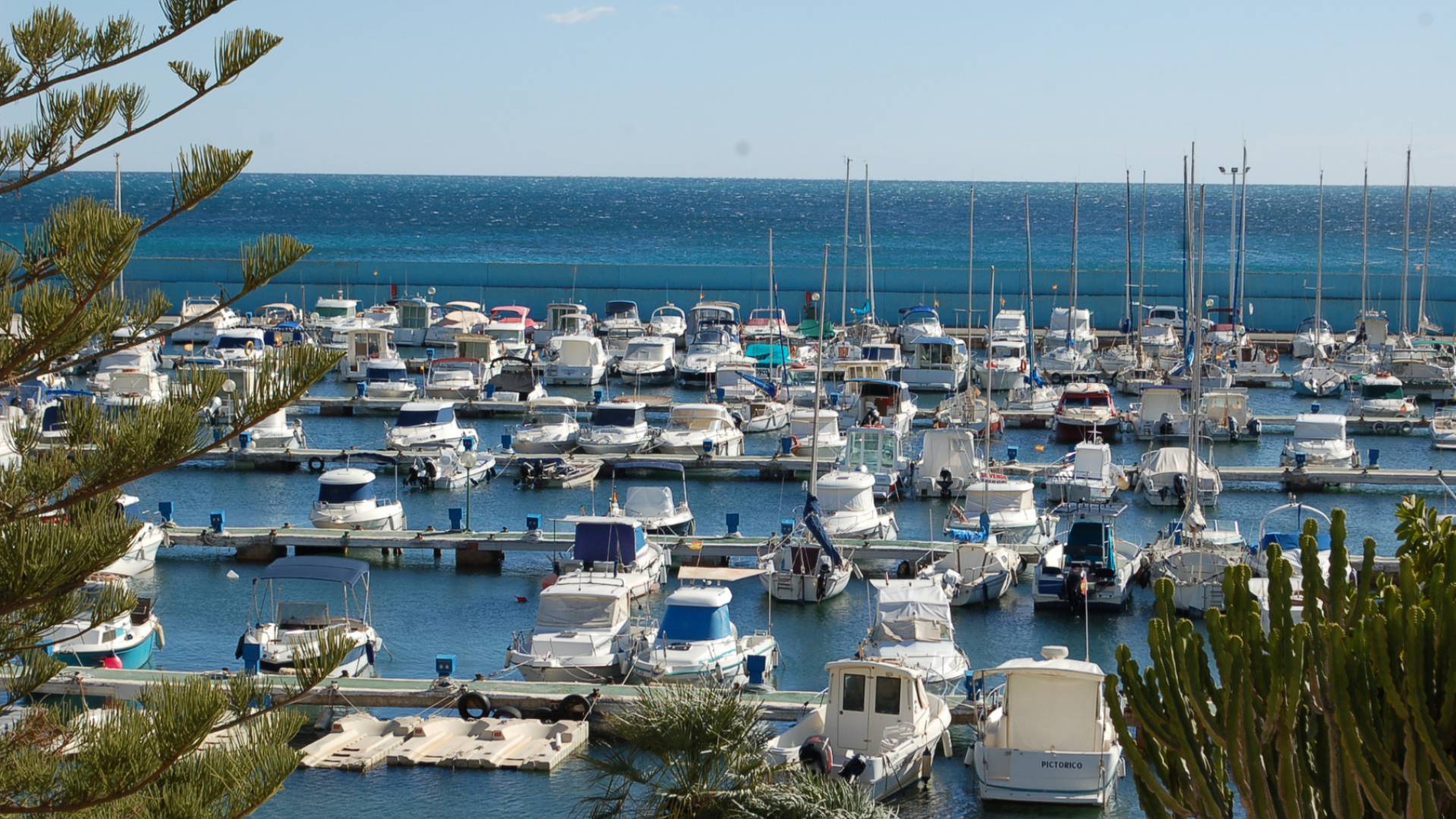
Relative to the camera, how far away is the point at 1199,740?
12953 mm

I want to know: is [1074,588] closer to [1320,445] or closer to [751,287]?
[1320,445]

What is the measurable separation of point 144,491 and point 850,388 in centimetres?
1766

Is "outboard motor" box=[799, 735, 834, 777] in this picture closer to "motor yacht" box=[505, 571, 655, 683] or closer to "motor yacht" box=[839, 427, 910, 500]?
"motor yacht" box=[505, 571, 655, 683]

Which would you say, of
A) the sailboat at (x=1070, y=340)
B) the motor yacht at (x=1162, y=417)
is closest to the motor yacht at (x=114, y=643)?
the motor yacht at (x=1162, y=417)

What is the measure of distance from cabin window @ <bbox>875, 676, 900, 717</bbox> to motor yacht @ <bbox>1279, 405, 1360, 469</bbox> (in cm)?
2276

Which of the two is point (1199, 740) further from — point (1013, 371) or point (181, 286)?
point (181, 286)

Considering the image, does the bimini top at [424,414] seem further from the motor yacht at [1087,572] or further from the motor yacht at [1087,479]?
the motor yacht at [1087,572]

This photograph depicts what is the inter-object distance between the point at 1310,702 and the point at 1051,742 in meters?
8.55

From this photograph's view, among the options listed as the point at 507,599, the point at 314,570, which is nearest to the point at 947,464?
the point at 507,599

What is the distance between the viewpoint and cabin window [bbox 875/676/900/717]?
21.3 meters

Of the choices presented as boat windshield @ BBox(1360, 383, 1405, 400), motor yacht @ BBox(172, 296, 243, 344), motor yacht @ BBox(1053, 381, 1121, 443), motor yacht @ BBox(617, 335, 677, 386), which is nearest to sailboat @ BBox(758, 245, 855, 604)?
motor yacht @ BBox(1053, 381, 1121, 443)

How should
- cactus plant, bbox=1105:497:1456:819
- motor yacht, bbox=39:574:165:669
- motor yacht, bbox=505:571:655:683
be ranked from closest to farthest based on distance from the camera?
cactus plant, bbox=1105:497:1456:819, motor yacht, bbox=505:571:655:683, motor yacht, bbox=39:574:165:669

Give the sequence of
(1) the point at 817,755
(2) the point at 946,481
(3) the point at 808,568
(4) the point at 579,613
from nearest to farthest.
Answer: (1) the point at 817,755
(4) the point at 579,613
(3) the point at 808,568
(2) the point at 946,481

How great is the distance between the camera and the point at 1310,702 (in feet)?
41.7
